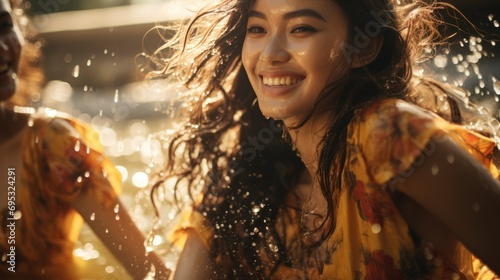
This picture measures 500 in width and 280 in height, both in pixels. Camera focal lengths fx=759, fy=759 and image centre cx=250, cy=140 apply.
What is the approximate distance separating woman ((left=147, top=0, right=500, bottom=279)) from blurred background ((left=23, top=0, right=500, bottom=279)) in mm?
3224

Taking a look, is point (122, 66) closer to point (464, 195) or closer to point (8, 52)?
point (8, 52)

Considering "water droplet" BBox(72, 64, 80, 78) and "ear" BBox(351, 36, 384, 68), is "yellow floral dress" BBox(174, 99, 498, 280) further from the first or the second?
"water droplet" BBox(72, 64, 80, 78)

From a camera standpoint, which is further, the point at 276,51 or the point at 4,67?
the point at 4,67

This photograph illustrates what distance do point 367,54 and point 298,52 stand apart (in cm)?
27

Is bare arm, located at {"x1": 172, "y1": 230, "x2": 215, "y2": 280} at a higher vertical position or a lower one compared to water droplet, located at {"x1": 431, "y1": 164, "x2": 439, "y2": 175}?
lower

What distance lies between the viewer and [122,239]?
3564 mm

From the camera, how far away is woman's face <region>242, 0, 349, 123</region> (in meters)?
2.81

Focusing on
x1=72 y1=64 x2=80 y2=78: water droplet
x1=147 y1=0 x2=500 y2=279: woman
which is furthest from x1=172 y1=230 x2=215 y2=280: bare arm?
x1=72 y1=64 x2=80 y2=78: water droplet

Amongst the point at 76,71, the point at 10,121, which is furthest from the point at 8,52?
the point at 76,71

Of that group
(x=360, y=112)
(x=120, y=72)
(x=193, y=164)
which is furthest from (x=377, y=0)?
(x=120, y=72)

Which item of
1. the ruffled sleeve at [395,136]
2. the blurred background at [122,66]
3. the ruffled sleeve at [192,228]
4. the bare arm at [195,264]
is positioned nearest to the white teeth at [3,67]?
the ruffled sleeve at [192,228]

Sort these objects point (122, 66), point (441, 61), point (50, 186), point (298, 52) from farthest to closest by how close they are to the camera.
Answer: point (122, 66)
point (441, 61)
point (50, 186)
point (298, 52)

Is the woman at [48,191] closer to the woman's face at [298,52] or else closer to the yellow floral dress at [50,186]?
the yellow floral dress at [50,186]

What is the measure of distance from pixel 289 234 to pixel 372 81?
81 cm
